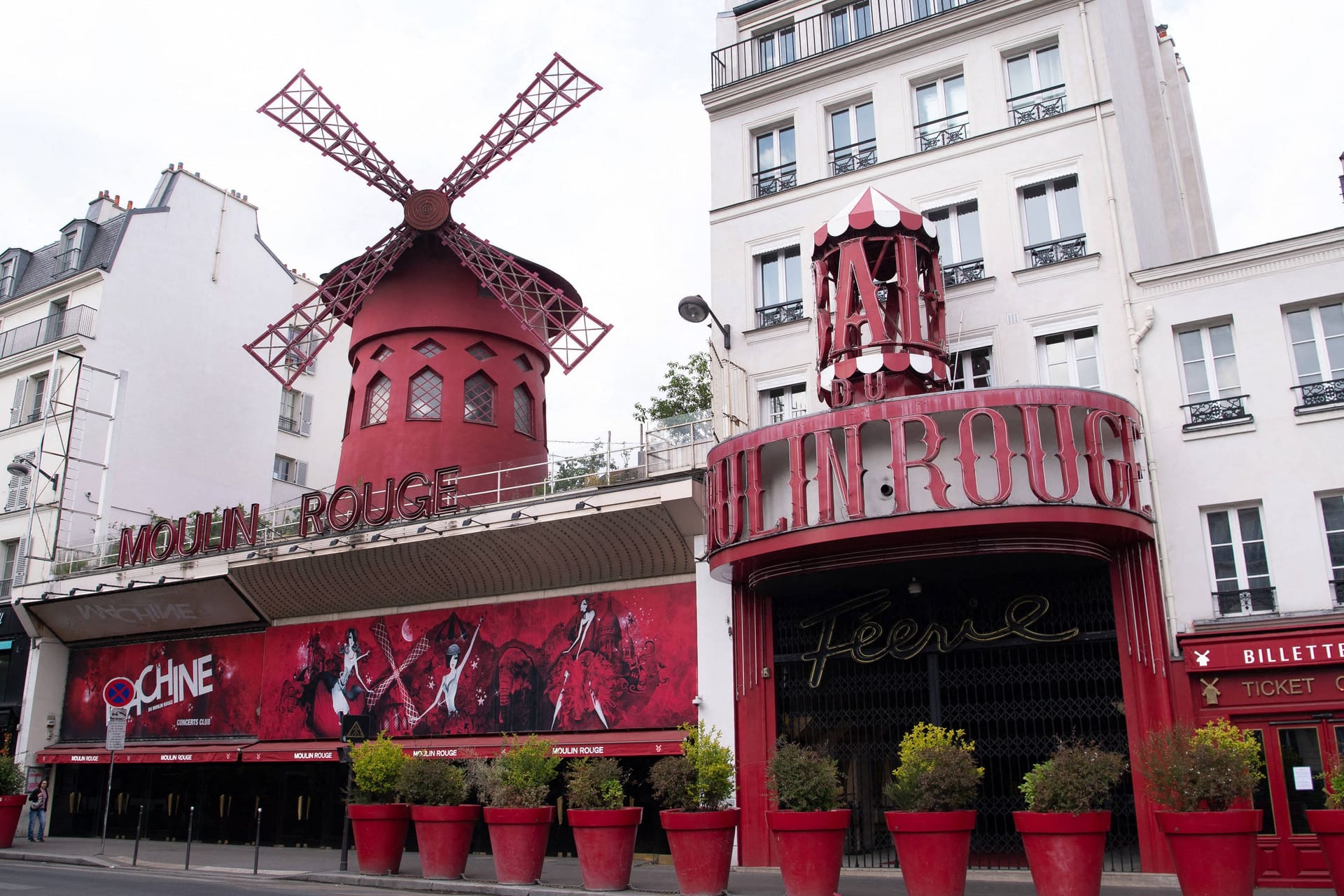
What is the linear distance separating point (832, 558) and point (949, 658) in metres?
2.01

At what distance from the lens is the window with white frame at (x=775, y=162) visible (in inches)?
587

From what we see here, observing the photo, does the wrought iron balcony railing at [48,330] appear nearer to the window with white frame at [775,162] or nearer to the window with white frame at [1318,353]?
the window with white frame at [775,162]

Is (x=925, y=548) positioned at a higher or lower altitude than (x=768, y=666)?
Answer: higher

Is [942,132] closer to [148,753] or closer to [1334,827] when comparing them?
[1334,827]

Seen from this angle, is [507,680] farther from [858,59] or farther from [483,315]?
[858,59]

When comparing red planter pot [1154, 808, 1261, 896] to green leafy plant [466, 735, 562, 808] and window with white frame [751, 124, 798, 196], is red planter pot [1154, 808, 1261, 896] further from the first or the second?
window with white frame [751, 124, 798, 196]

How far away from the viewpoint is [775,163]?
49.8 feet

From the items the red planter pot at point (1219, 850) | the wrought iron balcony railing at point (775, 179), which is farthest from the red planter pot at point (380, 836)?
A: the wrought iron balcony railing at point (775, 179)

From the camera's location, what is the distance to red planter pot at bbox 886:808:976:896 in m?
8.76

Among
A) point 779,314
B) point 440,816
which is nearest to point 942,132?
point 779,314

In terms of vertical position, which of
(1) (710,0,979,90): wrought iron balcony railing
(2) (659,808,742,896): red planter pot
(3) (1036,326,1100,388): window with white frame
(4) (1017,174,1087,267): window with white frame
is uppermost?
(1) (710,0,979,90): wrought iron balcony railing

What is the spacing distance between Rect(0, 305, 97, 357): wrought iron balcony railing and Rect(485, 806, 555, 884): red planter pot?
16.5 meters

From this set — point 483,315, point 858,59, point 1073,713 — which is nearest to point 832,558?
point 1073,713

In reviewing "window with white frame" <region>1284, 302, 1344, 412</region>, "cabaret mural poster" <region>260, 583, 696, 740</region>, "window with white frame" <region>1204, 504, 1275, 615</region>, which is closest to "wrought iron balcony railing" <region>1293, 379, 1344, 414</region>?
"window with white frame" <region>1284, 302, 1344, 412</region>
